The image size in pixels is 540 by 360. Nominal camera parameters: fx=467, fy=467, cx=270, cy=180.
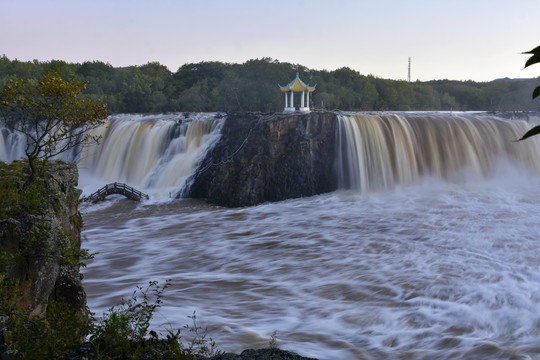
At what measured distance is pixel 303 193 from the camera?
23.0 metres

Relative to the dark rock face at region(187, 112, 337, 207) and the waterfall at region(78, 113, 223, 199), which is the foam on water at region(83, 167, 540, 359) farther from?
the waterfall at region(78, 113, 223, 199)

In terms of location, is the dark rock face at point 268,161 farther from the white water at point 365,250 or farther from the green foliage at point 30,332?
the green foliage at point 30,332

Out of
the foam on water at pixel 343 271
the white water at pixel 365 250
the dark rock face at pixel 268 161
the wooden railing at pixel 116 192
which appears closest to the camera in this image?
the foam on water at pixel 343 271

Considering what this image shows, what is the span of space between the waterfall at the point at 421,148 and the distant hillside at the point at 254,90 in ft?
54.4

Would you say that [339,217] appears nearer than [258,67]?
Yes

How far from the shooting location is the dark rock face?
22.2 meters

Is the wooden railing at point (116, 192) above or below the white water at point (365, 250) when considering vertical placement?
above

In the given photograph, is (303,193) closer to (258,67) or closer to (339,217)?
(339,217)

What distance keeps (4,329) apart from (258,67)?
1639 inches

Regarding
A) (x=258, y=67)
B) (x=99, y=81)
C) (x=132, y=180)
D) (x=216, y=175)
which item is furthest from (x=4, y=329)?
(x=99, y=81)

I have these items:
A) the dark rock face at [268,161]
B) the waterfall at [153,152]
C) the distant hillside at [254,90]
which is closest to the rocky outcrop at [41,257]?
the dark rock face at [268,161]

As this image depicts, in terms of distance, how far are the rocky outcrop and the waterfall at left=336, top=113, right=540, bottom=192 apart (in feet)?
59.1

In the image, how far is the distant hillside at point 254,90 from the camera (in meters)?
42.5

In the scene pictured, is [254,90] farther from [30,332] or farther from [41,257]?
[30,332]
